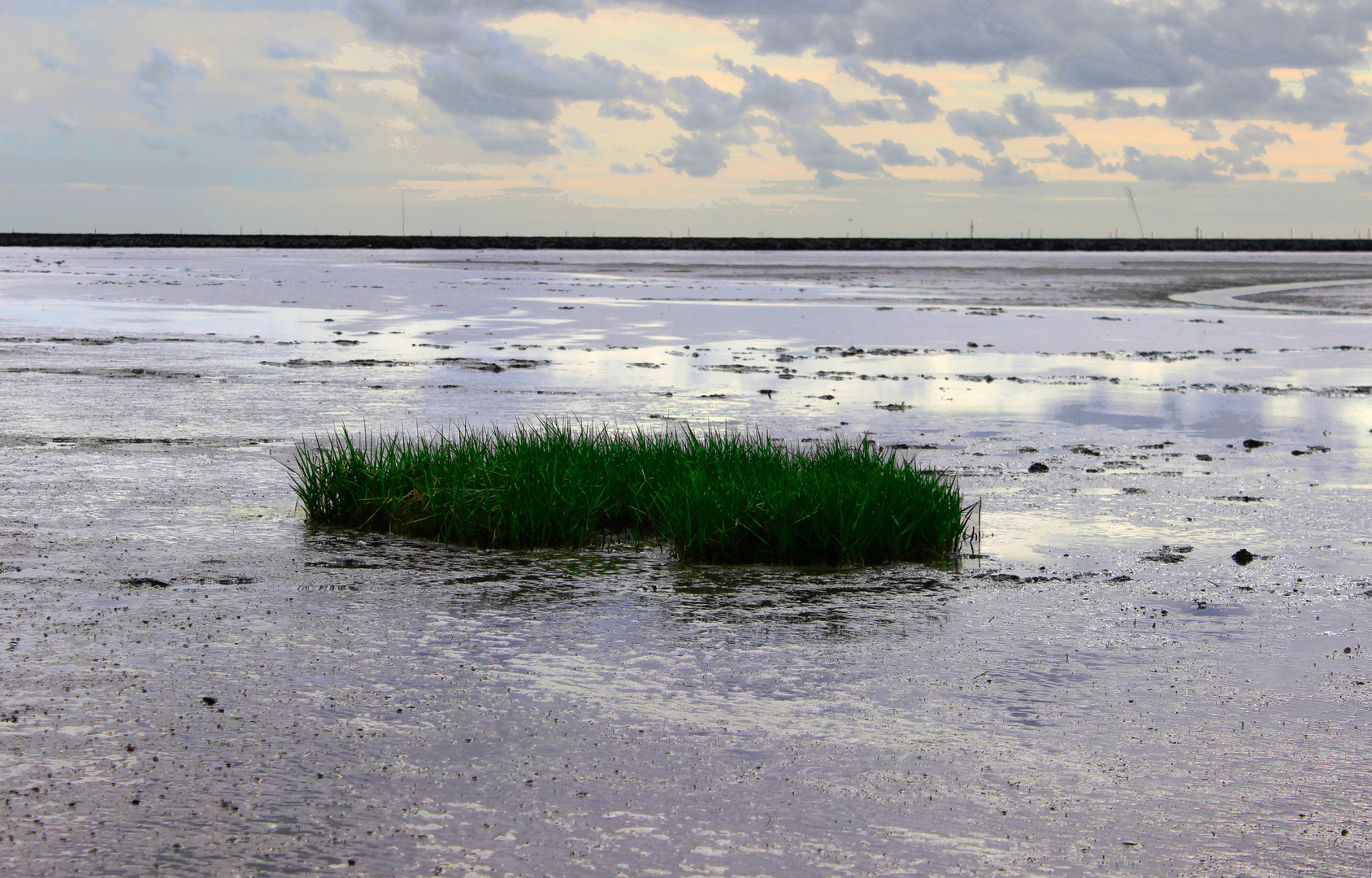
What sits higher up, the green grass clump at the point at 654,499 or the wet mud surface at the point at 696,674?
the green grass clump at the point at 654,499

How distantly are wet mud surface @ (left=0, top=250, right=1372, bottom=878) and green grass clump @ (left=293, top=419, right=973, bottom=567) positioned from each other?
0.31 meters

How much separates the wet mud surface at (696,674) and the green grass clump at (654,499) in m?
0.31

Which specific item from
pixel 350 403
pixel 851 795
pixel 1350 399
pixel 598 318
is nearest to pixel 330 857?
pixel 851 795

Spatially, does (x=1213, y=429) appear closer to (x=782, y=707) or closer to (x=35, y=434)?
(x=782, y=707)

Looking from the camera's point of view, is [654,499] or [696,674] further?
[654,499]

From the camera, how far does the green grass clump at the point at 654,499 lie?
9.76 metres

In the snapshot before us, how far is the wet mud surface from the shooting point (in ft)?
16.1

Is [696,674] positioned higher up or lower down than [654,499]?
lower down

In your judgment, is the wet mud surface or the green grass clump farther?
the green grass clump

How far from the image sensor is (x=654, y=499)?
10.4m

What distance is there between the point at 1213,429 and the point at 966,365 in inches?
319

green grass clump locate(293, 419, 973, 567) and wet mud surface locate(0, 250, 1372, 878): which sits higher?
green grass clump locate(293, 419, 973, 567)

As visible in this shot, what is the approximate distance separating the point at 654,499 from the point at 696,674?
358 centimetres

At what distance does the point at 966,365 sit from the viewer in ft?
80.3
